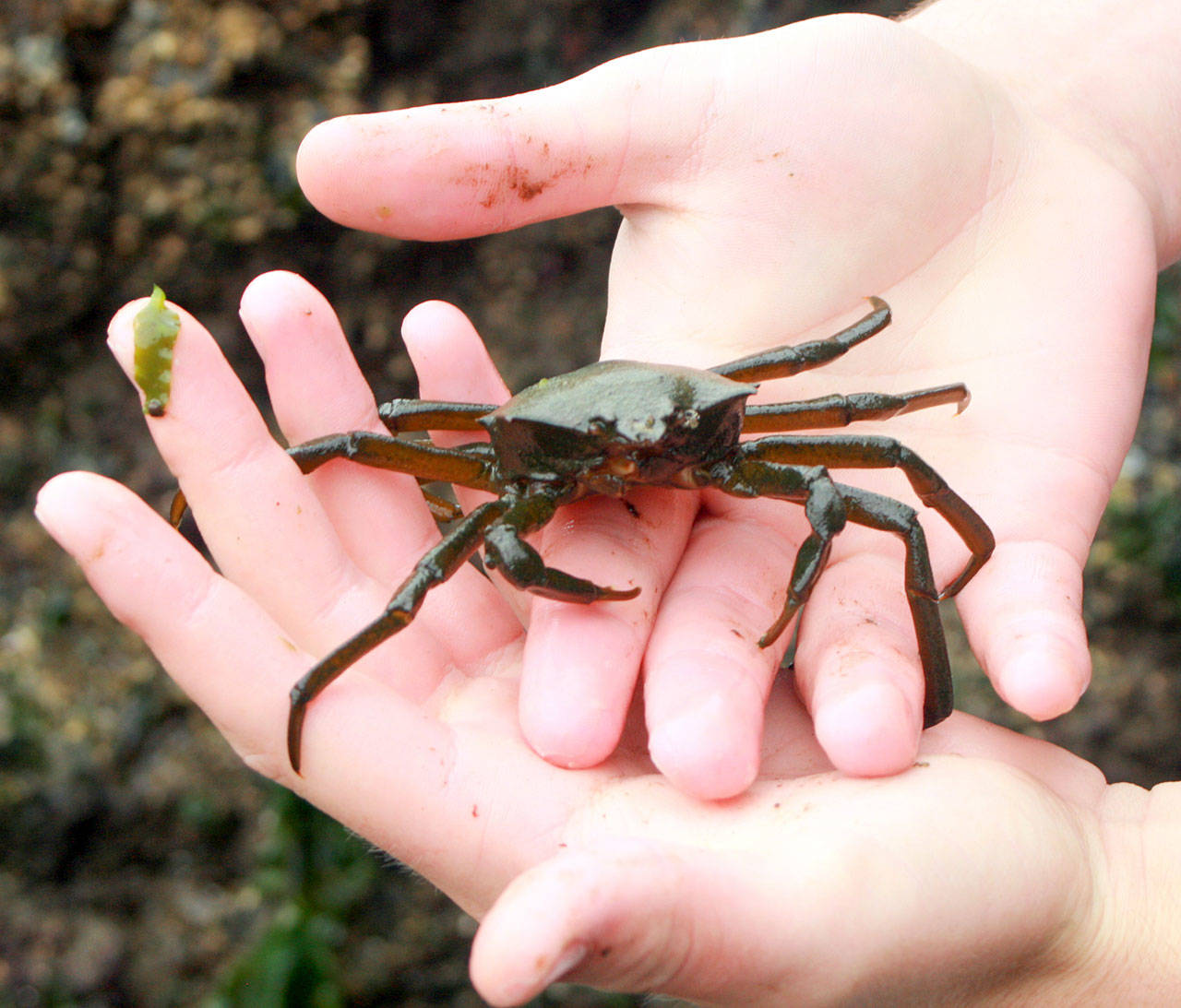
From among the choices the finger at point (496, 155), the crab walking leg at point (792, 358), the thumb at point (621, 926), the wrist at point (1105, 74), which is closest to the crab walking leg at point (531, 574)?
the thumb at point (621, 926)

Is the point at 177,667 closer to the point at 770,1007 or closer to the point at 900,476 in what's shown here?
the point at 770,1007

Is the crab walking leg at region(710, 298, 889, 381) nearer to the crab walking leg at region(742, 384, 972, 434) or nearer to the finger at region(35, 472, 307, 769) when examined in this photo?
the crab walking leg at region(742, 384, 972, 434)

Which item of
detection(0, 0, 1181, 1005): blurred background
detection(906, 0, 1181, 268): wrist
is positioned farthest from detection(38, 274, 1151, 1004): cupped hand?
detection(906, 0, 1181, 268): wrist

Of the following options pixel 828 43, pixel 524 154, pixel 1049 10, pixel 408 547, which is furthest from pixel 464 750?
pixel 1049 10

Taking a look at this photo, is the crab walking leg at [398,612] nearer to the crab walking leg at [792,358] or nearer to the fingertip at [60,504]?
the fingertip at [60,504]

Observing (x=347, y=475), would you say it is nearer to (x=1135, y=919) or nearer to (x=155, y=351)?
(x=155, y=351)
